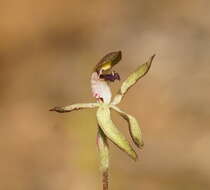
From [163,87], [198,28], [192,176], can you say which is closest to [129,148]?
[192,176]

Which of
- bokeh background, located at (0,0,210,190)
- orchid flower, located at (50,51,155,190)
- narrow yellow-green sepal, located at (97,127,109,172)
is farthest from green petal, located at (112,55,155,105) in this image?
bokeh background, located at (0,0,210,190)

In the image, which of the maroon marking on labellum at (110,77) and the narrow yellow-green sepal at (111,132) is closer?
the narrow yellow-green sepal at (111,132)

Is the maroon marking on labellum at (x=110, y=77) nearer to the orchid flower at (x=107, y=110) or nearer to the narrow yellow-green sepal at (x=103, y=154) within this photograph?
the orchid flower at (x=107, y=110)

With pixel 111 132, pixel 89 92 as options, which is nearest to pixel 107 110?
pixel 111 132

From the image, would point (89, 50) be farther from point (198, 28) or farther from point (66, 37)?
point (198, 28)

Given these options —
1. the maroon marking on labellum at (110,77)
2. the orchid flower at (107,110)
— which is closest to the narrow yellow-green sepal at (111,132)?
the orchid flower at (107,110)

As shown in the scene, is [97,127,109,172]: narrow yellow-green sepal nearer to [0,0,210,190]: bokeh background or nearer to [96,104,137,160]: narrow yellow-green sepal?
[96,104,137,160]: narrow yellow-green sepal

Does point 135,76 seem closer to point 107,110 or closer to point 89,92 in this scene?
point 107,110
